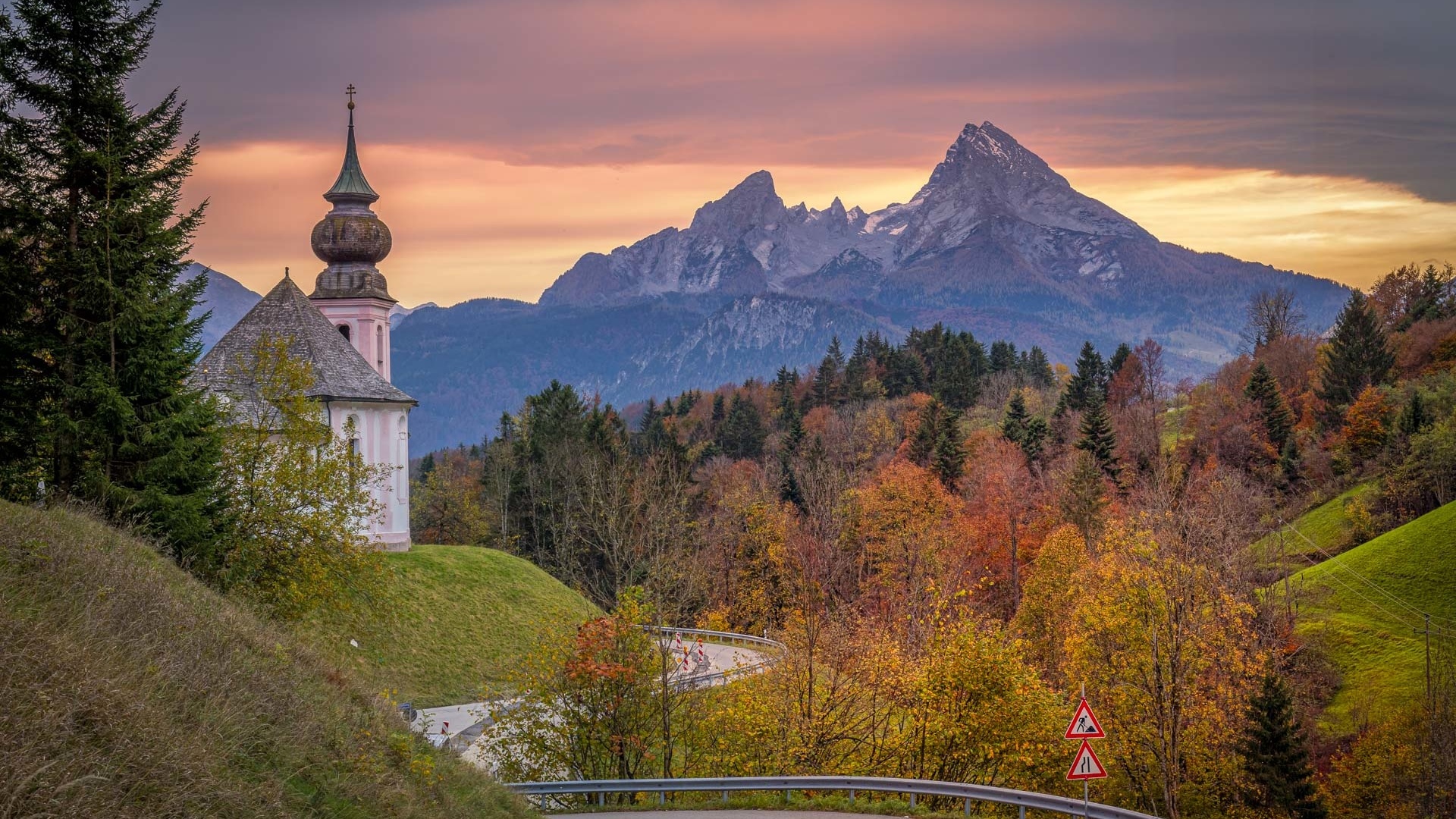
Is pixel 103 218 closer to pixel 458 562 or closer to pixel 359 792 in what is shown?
pixel 359 792

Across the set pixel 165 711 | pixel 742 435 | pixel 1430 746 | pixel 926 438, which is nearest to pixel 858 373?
pixel 742 435

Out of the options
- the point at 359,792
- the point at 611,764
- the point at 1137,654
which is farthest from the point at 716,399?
the point at 359,792

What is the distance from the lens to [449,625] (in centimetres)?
4519

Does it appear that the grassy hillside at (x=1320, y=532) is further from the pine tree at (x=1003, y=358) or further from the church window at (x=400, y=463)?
the pine tree at (x=1003, y=358)

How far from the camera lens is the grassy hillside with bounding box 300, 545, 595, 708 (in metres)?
39.8

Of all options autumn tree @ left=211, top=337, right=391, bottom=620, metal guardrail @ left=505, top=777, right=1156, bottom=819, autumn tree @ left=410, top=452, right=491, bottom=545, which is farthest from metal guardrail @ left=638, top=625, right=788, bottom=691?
autumn tree @ left=410, top=452, right=491, bottom=545

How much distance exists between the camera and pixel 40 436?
2436 cm

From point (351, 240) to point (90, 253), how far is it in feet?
108

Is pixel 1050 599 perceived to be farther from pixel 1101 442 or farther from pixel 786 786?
pixel 786 786

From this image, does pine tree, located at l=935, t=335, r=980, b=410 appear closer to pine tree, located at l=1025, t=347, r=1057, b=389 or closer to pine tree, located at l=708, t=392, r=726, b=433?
pine tree, located at l=1025, t=347, r=1057, b=389

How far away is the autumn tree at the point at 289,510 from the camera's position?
30.5 metres

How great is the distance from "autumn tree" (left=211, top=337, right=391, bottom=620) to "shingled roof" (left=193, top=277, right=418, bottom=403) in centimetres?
1296

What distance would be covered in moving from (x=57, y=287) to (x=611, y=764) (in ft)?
52.7

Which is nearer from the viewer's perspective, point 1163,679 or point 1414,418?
point 1163,679
